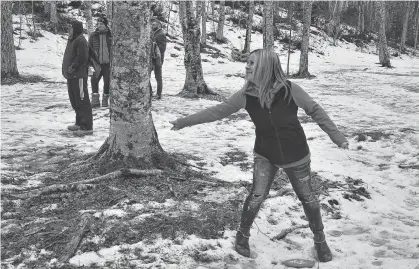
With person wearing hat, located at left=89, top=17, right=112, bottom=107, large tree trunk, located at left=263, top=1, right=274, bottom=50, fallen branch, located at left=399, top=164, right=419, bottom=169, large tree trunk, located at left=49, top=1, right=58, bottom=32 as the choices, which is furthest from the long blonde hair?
large tree trunk, located at left=49, top=1, right=58, bottom=32

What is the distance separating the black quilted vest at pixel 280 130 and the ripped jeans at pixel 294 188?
0.36 ft

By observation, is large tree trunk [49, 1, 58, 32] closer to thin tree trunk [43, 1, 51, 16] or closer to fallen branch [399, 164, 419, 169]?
thin tree trunk [43, 1, 51, 16]

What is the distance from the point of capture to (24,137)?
7258mm

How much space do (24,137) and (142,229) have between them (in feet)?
14.4

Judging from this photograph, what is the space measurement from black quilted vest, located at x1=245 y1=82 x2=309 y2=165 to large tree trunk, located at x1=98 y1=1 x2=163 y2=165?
2009mm

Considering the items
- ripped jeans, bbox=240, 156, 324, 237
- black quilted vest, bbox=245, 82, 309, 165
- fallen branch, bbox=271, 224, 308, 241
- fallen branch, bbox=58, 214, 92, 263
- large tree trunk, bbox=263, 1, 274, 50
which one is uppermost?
large tree trunk, bbox=263, 1, 274, 50

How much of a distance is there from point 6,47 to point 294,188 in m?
14.3

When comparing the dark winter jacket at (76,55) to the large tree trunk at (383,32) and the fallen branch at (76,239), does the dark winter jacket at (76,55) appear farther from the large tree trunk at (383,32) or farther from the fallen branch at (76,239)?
the large tree trunk at (383,32)

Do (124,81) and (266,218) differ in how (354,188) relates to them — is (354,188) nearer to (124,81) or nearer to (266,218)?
(266,218)

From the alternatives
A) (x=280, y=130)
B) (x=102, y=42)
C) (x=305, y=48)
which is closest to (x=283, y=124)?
(x=280, y=130)

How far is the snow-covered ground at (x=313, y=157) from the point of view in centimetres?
377

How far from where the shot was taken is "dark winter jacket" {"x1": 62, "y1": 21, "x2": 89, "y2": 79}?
7.34 metres

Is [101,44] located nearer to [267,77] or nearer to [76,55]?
[76,55]

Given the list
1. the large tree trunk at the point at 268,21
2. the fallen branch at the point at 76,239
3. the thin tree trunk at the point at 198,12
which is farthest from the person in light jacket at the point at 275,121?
the large tree trunk at the point at 268,21
